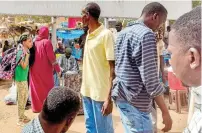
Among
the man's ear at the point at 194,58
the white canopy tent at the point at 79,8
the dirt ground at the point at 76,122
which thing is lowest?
the dirt ground at the point at 76,122

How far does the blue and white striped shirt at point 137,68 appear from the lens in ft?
7.33

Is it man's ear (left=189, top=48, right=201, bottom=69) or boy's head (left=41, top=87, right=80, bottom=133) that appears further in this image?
boy's head (left=41, top=87, right=80, bottom=133)

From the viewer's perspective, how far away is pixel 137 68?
7.63 feet

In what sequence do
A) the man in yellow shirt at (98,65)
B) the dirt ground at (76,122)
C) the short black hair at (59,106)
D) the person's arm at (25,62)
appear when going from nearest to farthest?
1. the short black hair at (59,106)
2. the man in yellow shirt at (98,65)
3. the person's arm at (25,62)
4. the dirt ground at (76,122)

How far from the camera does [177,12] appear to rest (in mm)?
4094

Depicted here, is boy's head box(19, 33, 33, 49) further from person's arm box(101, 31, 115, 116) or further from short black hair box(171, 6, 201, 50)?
short black hair box(171, 6, 201, 50)

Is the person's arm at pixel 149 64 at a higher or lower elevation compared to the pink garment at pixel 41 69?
higher

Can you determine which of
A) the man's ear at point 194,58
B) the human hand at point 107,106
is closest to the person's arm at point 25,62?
the human hand at point 107,106

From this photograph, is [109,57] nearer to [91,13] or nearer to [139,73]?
[91,13]

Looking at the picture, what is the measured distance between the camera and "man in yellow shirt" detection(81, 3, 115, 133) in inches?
120

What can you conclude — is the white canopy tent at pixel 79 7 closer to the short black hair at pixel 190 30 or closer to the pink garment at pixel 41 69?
the pink garment at pixel 41 69

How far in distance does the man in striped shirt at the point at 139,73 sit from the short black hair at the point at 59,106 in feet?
1.86

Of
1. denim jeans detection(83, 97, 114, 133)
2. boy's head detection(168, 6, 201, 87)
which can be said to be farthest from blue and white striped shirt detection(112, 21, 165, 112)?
boy's head detection(168, 6, 201, 87)

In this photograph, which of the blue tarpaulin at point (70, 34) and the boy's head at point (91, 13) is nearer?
the boy's head at point (91, 13)
